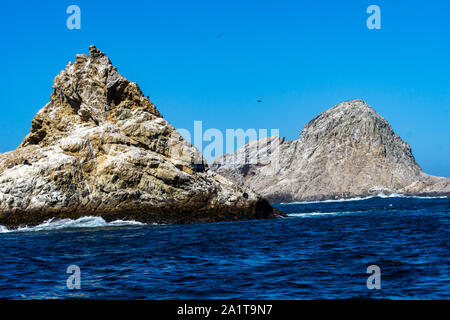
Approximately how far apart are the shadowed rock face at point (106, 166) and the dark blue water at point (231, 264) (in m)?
8.75

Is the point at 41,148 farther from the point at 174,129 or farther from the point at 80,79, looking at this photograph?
the point at 174,129

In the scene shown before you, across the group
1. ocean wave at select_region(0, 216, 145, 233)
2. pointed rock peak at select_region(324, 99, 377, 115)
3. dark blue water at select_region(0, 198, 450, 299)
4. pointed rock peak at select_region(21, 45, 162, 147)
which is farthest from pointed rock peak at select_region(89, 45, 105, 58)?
pointed rock peak at select_region(324, 99, 377, 115)

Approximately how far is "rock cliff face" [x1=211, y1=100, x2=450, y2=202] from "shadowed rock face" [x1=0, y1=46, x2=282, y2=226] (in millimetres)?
115193

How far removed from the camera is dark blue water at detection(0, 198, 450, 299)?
14.1m

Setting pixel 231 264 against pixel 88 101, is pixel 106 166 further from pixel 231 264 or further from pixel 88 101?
pixel 231 264

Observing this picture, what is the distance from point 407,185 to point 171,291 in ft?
510

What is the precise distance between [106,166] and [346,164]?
13528 centimetres

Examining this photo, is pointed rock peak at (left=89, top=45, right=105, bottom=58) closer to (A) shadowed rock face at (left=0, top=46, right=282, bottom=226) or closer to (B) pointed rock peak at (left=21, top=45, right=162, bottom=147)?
(B) pointed rock peak at (left=21, top=45, right=162, bottom=147)

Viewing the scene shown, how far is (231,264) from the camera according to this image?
19406 millimetres

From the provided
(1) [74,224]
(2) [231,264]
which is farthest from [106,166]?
(2) [231,264]

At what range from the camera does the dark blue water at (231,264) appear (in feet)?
46.3

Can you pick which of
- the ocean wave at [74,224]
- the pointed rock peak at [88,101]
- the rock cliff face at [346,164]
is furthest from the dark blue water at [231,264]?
the rock cliff face at [346,164]

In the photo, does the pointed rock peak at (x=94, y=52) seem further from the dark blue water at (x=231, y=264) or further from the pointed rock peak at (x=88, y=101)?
the dark blue water at (x=231, y=264)
